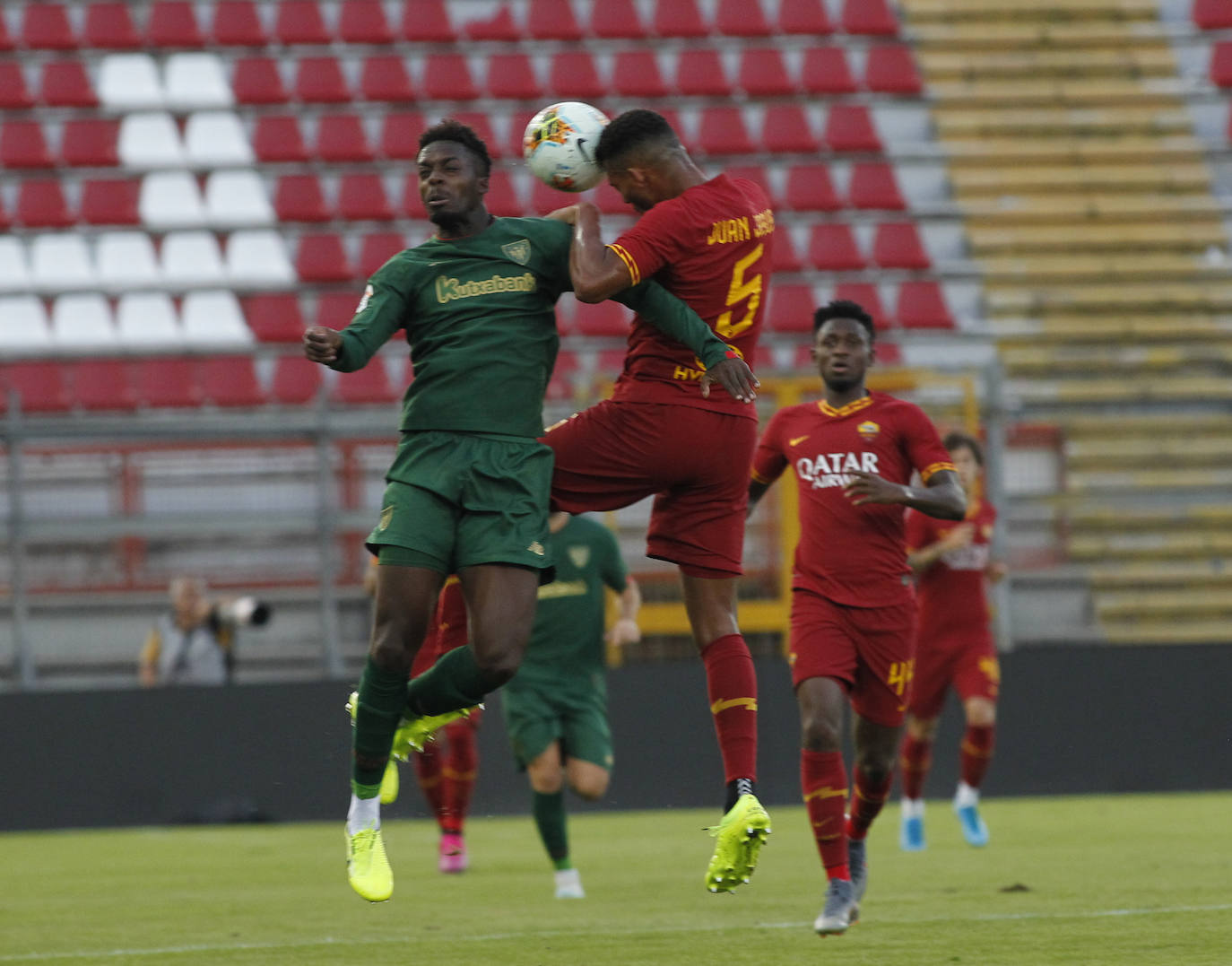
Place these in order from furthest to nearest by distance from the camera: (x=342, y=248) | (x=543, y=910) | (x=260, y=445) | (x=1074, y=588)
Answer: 1. (x=342, y=248)
2. (x=1074, y=588)
3. (x=260, y=445)
4. (x=543, y=910)

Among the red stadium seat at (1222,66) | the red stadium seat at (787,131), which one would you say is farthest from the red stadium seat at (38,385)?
the red stadium seat at (1222,66)

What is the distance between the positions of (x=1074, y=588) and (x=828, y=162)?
6340 millimetres

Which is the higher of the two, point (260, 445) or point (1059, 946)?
point (260, 445)

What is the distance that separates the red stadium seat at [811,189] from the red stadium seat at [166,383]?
5.87 m

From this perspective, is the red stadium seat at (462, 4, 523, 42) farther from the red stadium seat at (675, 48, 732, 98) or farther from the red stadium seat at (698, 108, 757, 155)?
the red stadium seat at (698, 108, 757, 155)

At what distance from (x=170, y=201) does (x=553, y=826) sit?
10867 mm

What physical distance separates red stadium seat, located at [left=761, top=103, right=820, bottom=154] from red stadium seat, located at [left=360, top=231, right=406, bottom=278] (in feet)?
12.2

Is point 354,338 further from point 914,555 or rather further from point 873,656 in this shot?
point 914,555

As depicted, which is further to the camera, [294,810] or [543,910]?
[294,810]

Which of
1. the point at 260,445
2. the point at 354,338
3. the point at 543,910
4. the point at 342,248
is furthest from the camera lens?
the point at 342,248

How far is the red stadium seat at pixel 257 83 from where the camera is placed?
Answer: 1770 centimetres

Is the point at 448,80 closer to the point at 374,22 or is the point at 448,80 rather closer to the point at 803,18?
the point at 374,22

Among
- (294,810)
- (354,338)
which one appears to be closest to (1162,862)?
(354,338)

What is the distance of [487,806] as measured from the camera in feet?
41.9
